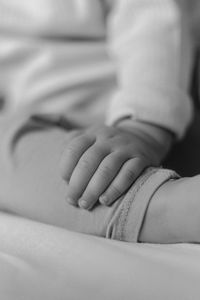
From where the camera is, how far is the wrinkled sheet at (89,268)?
1.26ft

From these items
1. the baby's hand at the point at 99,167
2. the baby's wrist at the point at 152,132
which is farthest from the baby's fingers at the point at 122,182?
the baby's wrist at the point at 152,132

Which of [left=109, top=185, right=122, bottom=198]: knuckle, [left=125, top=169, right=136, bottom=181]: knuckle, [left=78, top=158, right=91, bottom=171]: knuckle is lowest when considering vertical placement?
[left=109, top=185, right=122, bottom=198]: knuckle

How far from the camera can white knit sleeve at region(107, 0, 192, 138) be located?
2.07 feet

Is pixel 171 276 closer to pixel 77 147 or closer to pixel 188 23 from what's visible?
pixel 77 147

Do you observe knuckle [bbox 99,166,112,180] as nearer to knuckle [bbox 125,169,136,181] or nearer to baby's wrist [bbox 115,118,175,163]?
knuckle [bbox 125,169,136,181]

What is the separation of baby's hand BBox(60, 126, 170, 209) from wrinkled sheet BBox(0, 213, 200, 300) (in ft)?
0.13

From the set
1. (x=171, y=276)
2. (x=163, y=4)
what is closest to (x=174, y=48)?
(x=163, y=4)

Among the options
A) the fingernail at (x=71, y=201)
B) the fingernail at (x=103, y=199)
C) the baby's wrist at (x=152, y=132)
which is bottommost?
the baby's wrist at (x=152, y=132)

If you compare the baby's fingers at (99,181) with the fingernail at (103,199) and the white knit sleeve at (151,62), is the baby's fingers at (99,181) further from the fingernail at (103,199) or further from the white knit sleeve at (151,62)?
the white knit sleeve at (151,62)

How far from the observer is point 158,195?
1.42ft

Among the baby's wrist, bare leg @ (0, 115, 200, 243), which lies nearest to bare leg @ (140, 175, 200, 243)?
bare leg @ (0, 115, 200, 243)

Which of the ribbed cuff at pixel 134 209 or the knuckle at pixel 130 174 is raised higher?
the knuckle at pixel 130 174

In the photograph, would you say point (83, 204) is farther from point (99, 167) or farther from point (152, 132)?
point (152, 132)

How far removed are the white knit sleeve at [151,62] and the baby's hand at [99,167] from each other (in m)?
Answer: 0.12
